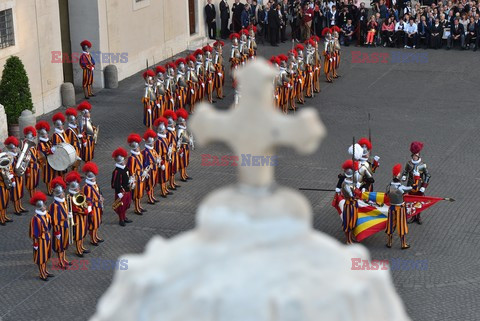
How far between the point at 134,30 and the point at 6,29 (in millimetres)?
5812

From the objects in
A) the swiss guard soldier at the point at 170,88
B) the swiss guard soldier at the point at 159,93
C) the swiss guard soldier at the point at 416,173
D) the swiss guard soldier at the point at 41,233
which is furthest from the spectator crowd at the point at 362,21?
the swiss guard soldier at the point at 41,233

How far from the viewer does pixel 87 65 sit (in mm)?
23875

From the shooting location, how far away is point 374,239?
15.4 m

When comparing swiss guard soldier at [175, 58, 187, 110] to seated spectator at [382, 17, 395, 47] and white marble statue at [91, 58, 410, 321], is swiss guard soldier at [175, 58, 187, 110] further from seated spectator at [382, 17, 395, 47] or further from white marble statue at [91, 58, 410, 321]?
white marble statue at [91, 58, 410, 321]

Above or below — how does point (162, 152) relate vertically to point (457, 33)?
above

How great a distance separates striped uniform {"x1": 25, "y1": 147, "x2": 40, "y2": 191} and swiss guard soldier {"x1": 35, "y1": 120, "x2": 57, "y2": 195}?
1.17ft

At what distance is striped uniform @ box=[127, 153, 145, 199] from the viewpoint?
1623cm

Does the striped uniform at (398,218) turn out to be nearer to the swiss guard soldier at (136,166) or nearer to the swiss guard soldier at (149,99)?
the swiss guard soldier at (136,166)

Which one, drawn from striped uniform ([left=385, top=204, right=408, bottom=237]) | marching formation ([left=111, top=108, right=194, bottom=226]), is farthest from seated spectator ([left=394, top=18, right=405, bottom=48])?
striped uniform ([left=385, top=204, right=408, bottom=237])

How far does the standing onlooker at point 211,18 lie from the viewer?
3123cm

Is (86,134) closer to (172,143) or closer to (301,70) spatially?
(172,143)

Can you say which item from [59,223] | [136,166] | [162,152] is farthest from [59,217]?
[162,152]

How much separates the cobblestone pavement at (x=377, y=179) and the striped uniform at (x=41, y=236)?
36 cm

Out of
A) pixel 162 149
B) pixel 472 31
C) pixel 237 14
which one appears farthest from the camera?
pixel 237 14
